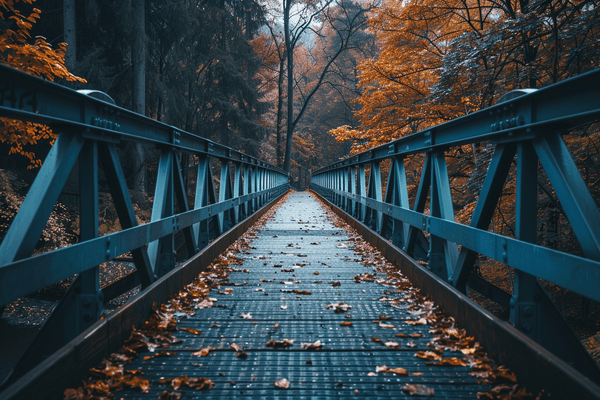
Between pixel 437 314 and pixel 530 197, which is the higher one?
pixel 530 197

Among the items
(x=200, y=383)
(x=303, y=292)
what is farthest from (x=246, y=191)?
(x=200, y=383)

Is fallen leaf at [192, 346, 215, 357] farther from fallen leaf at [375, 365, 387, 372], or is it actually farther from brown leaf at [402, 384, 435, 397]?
brown leaf at [402, 384, 435, 397]

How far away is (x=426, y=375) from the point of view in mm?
2566

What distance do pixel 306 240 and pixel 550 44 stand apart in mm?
6082

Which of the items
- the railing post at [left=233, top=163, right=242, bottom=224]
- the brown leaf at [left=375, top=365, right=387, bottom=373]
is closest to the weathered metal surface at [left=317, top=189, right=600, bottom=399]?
the brown leaf at [left=375, top=365, right=387, bottom=373]

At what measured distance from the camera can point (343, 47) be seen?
30609 mm

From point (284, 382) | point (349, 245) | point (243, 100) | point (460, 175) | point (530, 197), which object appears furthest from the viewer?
point (243, 100)

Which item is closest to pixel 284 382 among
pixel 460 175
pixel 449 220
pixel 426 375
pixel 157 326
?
pixel 426 375

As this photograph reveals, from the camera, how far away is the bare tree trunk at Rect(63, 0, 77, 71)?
11.8m

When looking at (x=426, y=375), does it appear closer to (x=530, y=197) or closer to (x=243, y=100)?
(x=530, y=197)

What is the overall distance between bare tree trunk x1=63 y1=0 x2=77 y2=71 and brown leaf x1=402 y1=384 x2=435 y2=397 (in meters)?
12.9

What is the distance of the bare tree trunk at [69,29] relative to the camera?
11836mm

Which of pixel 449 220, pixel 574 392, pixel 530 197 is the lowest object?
pixel 574 392

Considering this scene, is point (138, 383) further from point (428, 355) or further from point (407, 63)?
point (407, 63)
